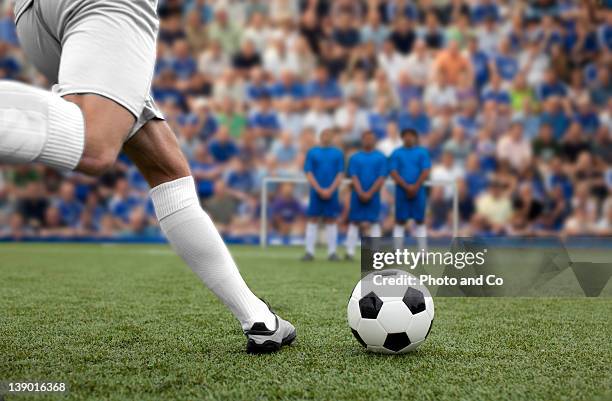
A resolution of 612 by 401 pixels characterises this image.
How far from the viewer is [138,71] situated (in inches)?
80.0

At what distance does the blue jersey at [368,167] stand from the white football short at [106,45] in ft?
23.3

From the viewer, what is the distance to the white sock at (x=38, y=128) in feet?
5.73

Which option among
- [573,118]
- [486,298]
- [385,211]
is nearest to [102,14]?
[486,298]

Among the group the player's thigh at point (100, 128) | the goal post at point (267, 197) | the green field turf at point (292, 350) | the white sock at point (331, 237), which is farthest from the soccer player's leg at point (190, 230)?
the goal post at point (267, 197)

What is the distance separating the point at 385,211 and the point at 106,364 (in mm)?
8863

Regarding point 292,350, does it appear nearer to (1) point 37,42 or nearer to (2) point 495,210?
(1) point 37,42

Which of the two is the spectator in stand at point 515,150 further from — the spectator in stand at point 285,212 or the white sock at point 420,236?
the spectator in stand at point 285,212

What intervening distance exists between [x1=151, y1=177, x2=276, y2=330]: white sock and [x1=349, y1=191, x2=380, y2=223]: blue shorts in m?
6.62

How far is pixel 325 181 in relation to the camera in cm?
930

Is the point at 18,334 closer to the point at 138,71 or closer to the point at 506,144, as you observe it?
the point at 138,71

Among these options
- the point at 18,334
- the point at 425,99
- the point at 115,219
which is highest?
the point at 425,99

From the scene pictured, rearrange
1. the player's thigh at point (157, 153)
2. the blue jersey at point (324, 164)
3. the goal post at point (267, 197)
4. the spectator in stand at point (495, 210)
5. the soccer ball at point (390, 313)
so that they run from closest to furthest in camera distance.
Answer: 1. the player's thigh at point (157, 153)
2. the soccer ball at point (390, 313)
3. the blue jersey at point (324, 164)
4. the goal post at point (267, 197)
5. the spectator in stand at point (495, 210)

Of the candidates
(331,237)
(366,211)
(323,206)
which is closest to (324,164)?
(323,206)

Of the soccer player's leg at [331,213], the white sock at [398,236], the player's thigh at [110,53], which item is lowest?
the white sock at [398,236]
